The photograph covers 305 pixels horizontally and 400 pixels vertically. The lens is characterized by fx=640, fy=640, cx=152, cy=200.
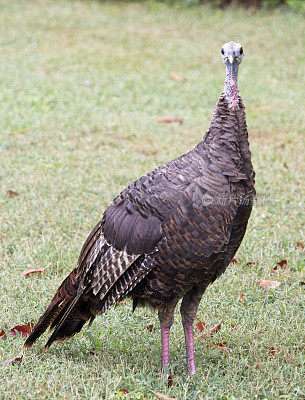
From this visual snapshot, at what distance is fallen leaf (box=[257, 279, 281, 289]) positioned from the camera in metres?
5.20

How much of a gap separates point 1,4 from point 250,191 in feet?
45.7

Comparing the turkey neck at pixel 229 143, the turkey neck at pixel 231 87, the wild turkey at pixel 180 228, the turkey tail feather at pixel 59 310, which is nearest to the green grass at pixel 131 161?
the turkey tail feather at pixel 59 310

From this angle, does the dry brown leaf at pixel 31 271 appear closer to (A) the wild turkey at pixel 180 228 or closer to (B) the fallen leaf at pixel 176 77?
(A) the wild turkey at pixel 180 228

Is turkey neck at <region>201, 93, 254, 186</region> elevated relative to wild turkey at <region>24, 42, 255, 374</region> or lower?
elevated

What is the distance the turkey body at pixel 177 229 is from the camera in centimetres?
361

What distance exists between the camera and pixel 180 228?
11.8 feet

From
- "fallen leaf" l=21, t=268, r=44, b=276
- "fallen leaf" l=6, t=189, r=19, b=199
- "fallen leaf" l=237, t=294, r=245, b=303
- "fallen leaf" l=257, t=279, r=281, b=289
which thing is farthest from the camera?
"fallen leaf" l=6, t=189, r=19, b=199

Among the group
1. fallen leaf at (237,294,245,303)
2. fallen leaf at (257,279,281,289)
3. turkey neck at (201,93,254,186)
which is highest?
turkey neck at (201,93,254,186)

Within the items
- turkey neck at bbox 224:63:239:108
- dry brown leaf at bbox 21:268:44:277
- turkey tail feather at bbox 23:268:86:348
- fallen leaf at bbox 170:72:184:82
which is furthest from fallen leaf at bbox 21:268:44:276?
fallen leaf at bbox 170:72:184:82

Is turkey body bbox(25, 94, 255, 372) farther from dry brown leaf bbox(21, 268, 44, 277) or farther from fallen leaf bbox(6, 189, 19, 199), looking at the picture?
fallen leaf bbox(6, 189, 19, 199)

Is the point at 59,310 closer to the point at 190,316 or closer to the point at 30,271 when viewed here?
the point at 190,316

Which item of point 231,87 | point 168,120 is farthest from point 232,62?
point 168,120

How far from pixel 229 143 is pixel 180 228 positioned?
0.58m

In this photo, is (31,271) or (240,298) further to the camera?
(31,271)
